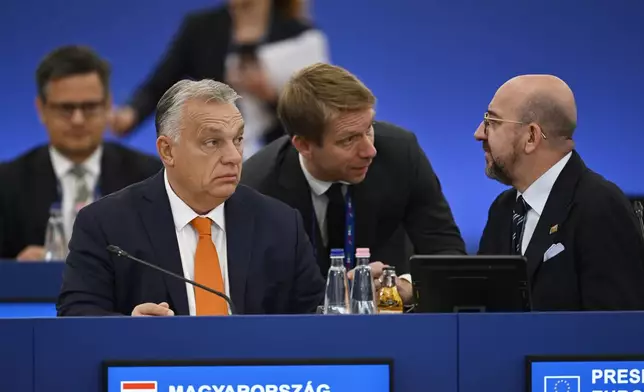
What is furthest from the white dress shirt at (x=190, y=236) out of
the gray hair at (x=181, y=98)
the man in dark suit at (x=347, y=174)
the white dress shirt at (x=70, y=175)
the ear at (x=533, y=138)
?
the white dress shirt at (x=70, y=175)

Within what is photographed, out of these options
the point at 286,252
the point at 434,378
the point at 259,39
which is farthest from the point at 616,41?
the point at 434,378

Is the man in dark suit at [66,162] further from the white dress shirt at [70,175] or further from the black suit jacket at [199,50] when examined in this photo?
the black suit jacket at [199,50]

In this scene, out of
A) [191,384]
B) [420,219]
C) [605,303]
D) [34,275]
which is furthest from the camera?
[34,275]

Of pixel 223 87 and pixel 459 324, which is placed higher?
pixel 223 87

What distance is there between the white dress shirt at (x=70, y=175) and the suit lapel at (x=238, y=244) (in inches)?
101

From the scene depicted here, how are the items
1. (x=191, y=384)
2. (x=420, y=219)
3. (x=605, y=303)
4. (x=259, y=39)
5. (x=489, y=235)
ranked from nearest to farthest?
1. (x=191, y=384)
2. (x=605, y=303)
3. (x=489, y=235)
4. (x=420, y=219)
5. (x=259, y=39)

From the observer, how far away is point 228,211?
317 cm

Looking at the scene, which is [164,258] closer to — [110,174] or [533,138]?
[533,138]

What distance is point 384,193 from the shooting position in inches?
156

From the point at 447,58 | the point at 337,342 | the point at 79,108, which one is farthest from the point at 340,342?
the point at 447,58

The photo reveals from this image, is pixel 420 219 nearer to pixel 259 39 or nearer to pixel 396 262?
pixel 396 262

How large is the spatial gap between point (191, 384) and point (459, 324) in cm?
58

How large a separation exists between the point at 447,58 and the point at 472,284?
4.08 m

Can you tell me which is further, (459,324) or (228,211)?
(228,211)
